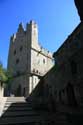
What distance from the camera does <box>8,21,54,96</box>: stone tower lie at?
2744 cm

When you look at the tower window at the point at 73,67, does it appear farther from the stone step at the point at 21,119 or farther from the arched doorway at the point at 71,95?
the stone step at the point at 21,119

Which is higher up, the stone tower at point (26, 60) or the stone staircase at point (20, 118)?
the stone tower at point (26, 60)

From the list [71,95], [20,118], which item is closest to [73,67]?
[71,95]

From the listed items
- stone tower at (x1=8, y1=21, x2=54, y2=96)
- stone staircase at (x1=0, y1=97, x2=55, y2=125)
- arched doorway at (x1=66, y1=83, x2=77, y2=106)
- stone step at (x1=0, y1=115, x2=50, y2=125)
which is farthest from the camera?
stone tower at (x1=8, y1=21, x2=54, y2=96)

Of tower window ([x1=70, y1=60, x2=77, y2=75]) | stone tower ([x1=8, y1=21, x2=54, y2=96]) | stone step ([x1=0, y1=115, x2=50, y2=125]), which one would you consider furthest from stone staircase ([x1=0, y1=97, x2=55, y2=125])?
stone tower ([x1=8, y1=21, x2=54, y2=96])

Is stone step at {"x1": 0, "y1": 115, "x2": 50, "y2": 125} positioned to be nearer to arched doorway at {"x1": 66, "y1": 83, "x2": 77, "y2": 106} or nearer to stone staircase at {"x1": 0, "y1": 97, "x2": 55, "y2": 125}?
stone staircase at {"x1": 0, "y1": 97, "x2": 55, "y2": 125}

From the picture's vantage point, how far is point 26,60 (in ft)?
95.2

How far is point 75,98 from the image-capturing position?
14.4 metres

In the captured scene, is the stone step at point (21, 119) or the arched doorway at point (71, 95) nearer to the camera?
the stone step at point (21, 119)

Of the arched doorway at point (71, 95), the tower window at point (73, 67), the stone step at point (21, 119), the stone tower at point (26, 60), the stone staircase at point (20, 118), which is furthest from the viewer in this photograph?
A: the stone tower at point (26, 60)

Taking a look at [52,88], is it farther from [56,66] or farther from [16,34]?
[16,34]

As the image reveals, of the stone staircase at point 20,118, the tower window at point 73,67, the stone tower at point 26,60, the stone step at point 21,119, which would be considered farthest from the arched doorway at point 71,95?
the stone tower at point 26,60

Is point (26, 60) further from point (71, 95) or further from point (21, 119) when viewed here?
point (21, 119)

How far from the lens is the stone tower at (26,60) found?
90.0 ft
